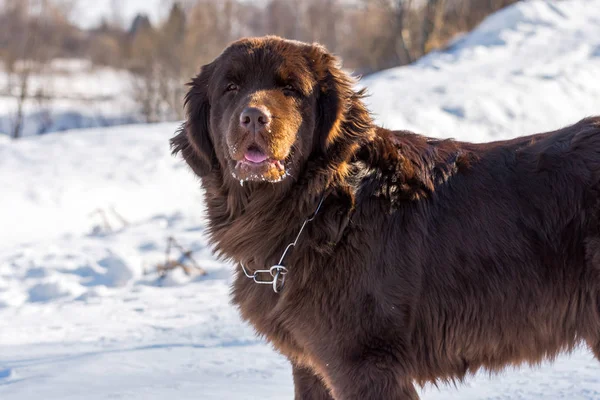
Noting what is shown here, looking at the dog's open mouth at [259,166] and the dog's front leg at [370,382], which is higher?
the dog's open mouth at [259,166]

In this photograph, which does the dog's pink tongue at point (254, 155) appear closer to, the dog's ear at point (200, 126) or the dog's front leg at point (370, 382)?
the dog's ear at point (200, 126)

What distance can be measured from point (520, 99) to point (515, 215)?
9.32m

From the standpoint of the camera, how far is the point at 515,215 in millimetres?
2934

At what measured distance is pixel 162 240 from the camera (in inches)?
304

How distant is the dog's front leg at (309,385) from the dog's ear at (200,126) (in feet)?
3.56

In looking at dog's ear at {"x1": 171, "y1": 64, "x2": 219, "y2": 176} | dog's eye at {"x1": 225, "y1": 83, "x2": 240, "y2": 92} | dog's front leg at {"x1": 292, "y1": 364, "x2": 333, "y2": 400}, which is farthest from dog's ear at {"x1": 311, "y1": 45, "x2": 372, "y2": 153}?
dog's front leg at {"x1": 292, "y1": 364, "x2": 333, "y2": 400}

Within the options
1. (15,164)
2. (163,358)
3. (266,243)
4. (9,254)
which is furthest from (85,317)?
(15,164)

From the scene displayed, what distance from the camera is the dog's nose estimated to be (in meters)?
2.80

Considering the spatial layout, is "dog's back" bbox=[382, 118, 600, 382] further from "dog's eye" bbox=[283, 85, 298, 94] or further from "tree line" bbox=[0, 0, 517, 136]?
"tree line" bbox=[0, 0, 517, 136]

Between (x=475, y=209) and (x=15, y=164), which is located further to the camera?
(x=15, y=164)

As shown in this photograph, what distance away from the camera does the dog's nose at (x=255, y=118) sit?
2803 mm

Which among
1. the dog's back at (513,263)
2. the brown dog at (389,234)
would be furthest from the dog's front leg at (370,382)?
the dog's back at (513,263)

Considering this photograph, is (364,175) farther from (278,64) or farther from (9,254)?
(9,254)

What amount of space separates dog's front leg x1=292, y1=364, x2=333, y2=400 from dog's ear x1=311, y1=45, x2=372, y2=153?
1.09 metres
